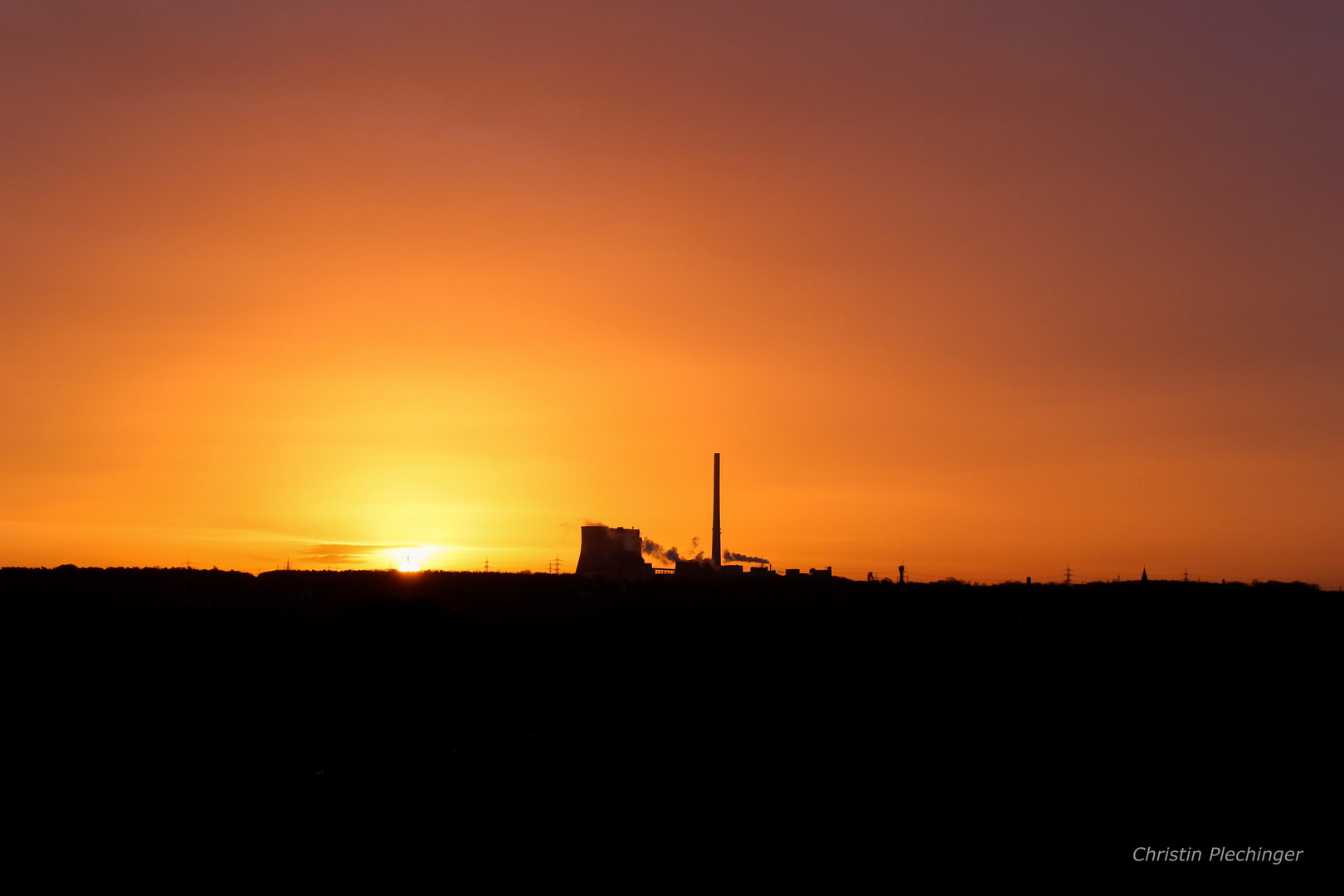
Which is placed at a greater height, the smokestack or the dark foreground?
the smokestack

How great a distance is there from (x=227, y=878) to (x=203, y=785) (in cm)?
598

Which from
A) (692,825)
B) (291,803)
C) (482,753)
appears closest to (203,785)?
(291,803)

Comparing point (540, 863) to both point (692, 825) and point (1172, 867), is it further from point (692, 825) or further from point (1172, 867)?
point (1172, 867)

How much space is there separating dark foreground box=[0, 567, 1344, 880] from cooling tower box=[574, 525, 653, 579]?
3318cm

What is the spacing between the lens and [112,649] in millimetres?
37438

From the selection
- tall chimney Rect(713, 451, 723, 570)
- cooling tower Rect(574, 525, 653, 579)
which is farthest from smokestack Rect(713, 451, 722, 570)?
cooling tower Rect(574, 525, 653, 579)

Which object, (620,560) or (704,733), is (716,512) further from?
(704,733)

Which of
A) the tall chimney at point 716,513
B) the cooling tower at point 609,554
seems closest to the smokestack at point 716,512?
the tall chimney at point 716,513

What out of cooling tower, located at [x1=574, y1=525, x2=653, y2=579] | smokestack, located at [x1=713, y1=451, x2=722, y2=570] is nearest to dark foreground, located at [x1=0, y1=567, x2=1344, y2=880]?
cooling tower, located at [x1=574, y1=525, x2=653, y2=579]

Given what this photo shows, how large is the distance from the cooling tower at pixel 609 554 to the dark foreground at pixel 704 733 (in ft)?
109

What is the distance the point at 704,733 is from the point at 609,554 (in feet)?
192

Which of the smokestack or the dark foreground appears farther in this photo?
the smokestack

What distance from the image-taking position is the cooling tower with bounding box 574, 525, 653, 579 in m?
82.1

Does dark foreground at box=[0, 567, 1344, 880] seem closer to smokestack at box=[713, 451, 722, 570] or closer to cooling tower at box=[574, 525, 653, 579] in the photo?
cooling tower at box=[574, 525, 653, 579]
